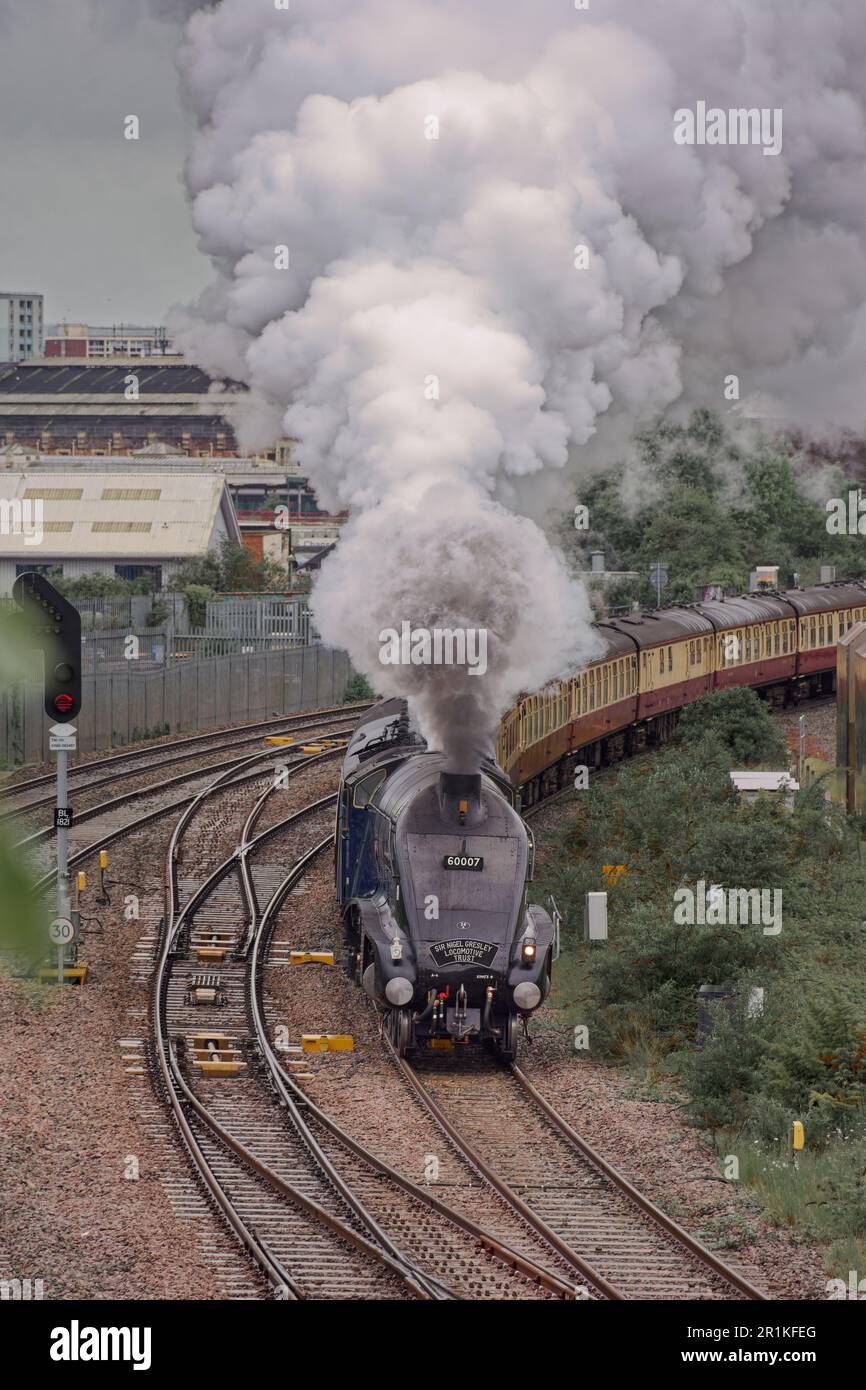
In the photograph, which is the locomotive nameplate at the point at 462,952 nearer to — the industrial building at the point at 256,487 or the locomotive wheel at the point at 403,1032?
the locomotive wheel at the point at 403,1032

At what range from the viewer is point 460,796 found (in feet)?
53.1

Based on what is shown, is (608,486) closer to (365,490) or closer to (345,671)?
(345,671)

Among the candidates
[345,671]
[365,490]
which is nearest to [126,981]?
[365,490]

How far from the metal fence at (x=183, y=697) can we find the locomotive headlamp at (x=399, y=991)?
58.4ft

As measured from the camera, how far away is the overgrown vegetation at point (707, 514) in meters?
61.4

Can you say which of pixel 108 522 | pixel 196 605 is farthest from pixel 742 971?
pixel 108 522

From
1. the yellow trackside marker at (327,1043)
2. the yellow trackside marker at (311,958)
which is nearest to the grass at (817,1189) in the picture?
the yellow trackside marker at (327,1043)

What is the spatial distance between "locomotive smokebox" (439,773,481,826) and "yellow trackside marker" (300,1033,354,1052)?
2.61m

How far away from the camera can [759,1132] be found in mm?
14039

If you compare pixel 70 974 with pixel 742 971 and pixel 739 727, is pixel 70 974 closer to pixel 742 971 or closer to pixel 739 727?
pixel 742 971

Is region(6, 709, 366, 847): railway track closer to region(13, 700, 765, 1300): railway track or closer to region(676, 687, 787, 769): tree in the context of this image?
region(676, 687, 787, 769): tree

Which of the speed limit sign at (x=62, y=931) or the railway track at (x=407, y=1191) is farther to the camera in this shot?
the railway track at (x=407, y=1191)

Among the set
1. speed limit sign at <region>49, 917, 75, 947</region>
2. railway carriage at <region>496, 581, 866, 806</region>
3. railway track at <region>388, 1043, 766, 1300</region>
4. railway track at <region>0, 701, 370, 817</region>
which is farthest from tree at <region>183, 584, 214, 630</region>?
railway track at <region>388, 1043, 766, 1300</region>
